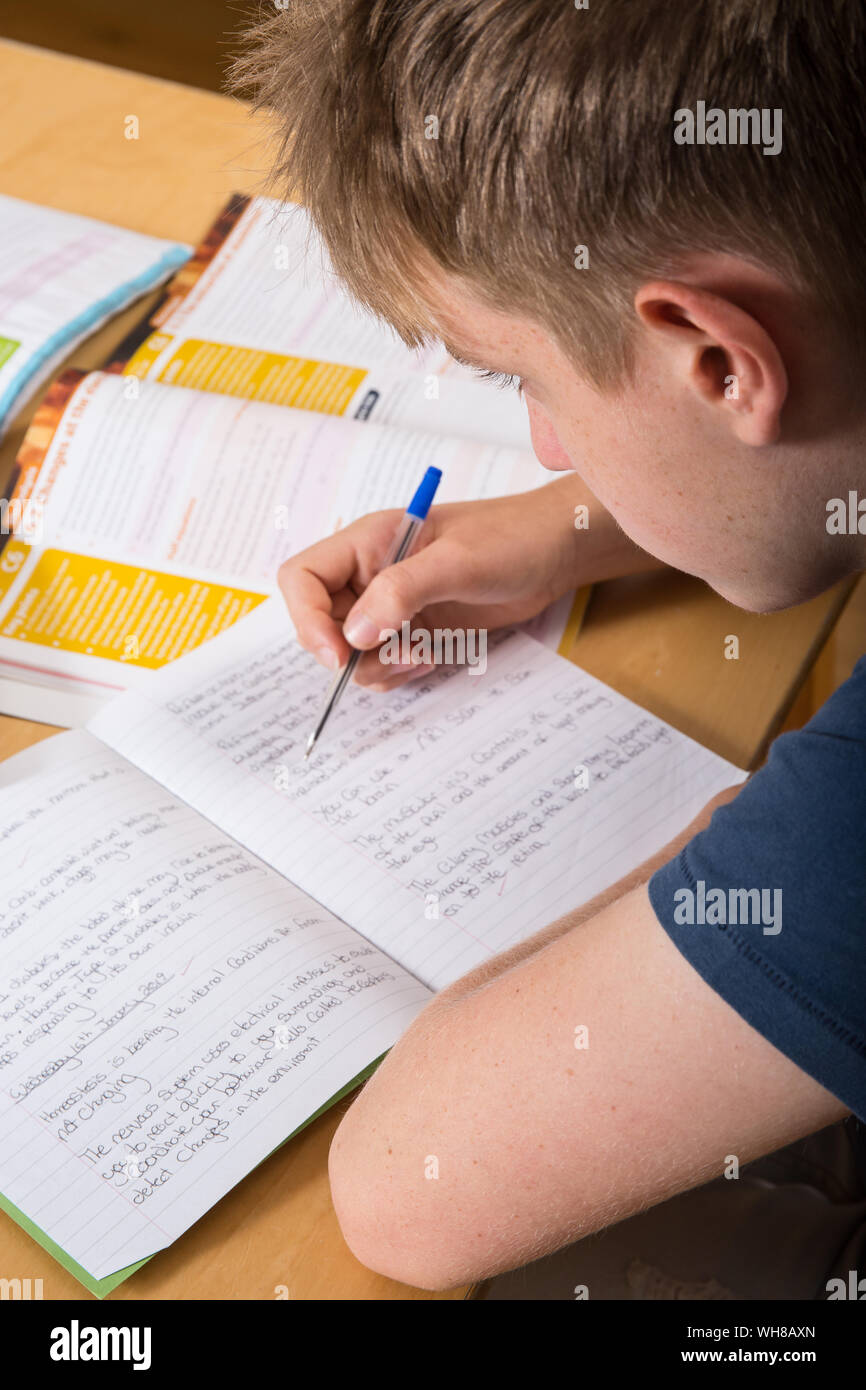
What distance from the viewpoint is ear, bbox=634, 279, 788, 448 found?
43 centimetres

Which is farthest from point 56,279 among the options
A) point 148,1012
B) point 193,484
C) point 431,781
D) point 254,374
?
point 148,1012

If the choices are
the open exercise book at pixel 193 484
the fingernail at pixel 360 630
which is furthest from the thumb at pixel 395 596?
the open exercise book at pixel 193 484

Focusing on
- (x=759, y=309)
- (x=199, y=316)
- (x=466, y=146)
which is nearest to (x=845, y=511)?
(x=759, y=309)

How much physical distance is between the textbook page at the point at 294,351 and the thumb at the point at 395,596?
25cm

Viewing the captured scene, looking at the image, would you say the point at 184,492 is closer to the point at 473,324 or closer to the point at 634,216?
the point at 473,324

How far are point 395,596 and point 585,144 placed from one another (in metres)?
0.43

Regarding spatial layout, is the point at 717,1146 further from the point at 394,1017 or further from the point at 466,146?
the point at 466,146

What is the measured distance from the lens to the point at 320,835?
739mm

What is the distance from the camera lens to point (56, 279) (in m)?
1.15

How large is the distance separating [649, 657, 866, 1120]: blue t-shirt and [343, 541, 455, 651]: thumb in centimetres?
40

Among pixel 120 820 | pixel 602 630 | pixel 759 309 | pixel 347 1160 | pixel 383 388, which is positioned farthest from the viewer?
pixel 383 388

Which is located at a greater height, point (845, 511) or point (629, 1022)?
point (845, 511)

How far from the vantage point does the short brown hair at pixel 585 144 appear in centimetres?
39

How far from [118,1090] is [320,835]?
0.69 feet
